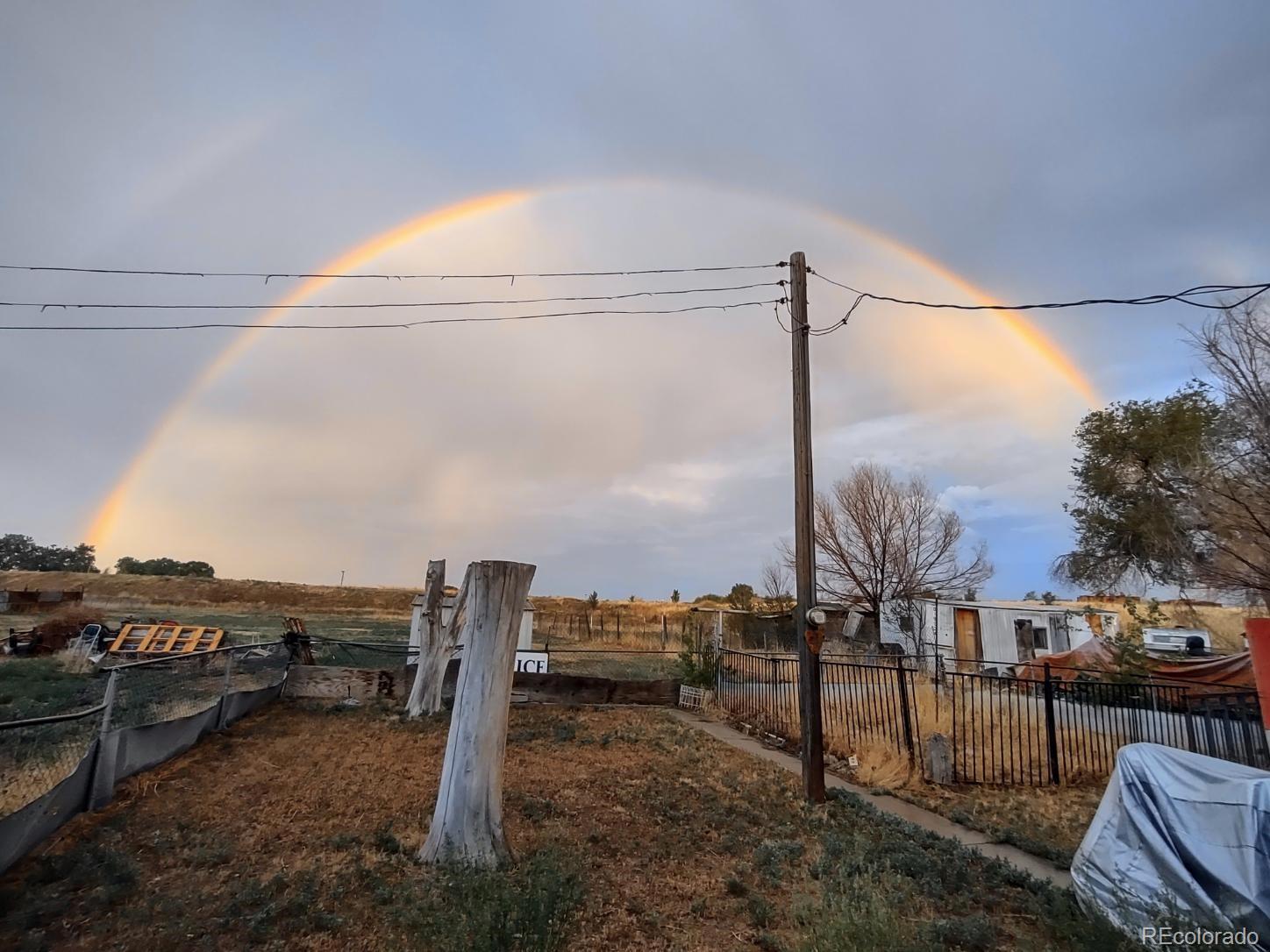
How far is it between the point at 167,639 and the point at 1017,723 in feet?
59.1

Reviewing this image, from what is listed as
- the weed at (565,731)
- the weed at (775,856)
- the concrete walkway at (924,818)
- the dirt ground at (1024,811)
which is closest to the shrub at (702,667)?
the concrete walkway at (924,818)

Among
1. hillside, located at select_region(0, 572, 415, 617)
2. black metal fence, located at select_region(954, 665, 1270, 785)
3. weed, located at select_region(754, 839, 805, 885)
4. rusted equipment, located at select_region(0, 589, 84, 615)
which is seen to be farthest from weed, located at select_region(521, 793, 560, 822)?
hillside, located at select_region(0, 572, 415, 617)

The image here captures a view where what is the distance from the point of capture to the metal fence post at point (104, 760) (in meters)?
5.42

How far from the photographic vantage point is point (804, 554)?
739 cm

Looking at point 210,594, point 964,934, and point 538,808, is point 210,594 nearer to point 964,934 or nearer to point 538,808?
point 538,808

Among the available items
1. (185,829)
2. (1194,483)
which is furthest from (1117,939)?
(1194,483)

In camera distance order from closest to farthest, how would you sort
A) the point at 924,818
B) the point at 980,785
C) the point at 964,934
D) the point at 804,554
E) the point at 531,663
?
the point at 964,934
the point at 924,818
the point at 804,554
the point at 980,785
the point at 531,663

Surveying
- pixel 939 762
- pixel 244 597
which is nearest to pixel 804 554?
pixel 939 762

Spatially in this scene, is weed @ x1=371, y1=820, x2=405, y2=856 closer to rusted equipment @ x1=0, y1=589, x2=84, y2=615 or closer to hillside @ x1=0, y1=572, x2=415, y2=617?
rusted equipment @ x1=0, y1=589, x2=84, y2=615

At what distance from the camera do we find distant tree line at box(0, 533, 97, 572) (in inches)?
2603

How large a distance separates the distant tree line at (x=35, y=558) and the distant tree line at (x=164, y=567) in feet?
12.8

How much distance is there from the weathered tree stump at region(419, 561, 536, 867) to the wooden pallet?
13.5 metres

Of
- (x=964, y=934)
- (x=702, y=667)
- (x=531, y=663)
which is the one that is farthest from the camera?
(x=531, y=663)

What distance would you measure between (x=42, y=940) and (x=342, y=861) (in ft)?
5.45
